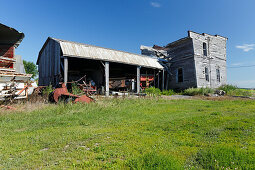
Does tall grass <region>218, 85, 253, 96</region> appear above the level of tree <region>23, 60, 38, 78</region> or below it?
below

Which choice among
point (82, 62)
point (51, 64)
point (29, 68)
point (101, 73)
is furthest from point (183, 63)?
point (29, 68)

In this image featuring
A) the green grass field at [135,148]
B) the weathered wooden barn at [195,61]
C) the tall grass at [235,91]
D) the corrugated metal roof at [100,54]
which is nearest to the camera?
the green grass field at [135,148]

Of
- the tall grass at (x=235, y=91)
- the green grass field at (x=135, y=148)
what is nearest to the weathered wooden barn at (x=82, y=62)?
the green grass field at (x=135, y=148)

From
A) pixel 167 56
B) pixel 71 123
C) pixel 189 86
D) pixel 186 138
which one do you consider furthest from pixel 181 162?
pixel 167 56

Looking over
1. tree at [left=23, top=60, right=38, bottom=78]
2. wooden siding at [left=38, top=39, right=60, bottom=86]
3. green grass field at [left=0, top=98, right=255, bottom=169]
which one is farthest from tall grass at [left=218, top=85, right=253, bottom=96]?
tree at [left=23, top=60, right=38, bottom=78]

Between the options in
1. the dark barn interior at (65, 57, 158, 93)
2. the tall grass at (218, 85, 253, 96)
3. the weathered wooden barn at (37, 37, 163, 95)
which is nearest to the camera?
the weathered wooden barn at (37, 37, 163, 95)

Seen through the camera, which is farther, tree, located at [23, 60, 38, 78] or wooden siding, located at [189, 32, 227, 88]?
tree, located at [23, 60, 38, 78]

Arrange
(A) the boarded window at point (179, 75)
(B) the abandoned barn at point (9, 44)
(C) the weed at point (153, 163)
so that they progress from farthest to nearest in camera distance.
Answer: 1. (A) the boarded window at point (179, 75)
2. (B) the abandoned barn at point (9, 44)
3. (C) the weed at point (153, 163)

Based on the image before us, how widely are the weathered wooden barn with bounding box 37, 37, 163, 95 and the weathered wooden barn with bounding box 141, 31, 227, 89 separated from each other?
3.47 m

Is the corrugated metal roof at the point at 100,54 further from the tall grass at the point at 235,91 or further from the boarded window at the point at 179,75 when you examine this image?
the tall grass at the point at 235,91

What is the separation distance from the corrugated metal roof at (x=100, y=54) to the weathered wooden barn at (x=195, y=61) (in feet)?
14.4

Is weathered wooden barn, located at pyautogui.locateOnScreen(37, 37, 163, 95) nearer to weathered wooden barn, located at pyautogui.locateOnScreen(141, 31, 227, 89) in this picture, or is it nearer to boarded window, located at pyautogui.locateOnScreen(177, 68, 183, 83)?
weathered wooden barn, located at pyautogui.locateOnScreen(141, 31, 227, 89)

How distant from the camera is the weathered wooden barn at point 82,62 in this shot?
12.9m

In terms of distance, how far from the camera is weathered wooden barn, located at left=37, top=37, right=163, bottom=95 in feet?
42.4
